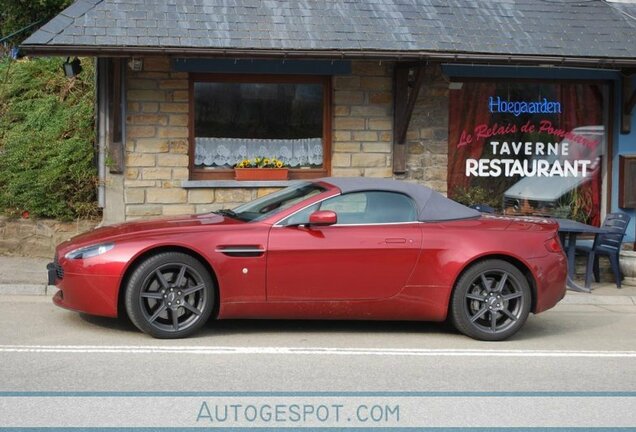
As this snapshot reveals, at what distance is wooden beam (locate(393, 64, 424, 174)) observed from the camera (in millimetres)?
11445

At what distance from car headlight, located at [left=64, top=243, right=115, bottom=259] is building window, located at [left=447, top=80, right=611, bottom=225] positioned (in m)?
6.29

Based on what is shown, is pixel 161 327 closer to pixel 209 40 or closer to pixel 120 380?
pixel 120 380

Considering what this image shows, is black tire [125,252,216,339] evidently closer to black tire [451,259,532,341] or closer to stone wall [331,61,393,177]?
black tire [451,259,532,341]

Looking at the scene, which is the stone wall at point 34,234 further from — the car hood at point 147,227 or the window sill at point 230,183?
the car hood at point 147,227

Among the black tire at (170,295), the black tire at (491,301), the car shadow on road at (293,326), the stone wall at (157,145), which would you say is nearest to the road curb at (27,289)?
the car shadow on road at (293,326)

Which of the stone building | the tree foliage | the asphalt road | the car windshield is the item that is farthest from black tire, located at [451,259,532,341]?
the tree foliage

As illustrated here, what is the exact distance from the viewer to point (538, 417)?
5.28 m

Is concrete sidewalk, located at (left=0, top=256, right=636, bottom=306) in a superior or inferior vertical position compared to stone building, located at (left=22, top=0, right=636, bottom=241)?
inferior

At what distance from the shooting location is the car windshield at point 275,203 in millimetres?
7613

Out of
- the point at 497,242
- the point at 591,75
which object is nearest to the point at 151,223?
the point at 497,242

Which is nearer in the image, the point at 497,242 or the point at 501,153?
the point at 497,242

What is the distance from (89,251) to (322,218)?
2.01 m

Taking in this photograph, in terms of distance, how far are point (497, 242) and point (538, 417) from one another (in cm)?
246

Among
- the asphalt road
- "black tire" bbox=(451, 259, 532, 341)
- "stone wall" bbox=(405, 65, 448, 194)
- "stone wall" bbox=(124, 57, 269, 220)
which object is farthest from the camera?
"stone wall" bbox=(405, 65, 448, 194)
